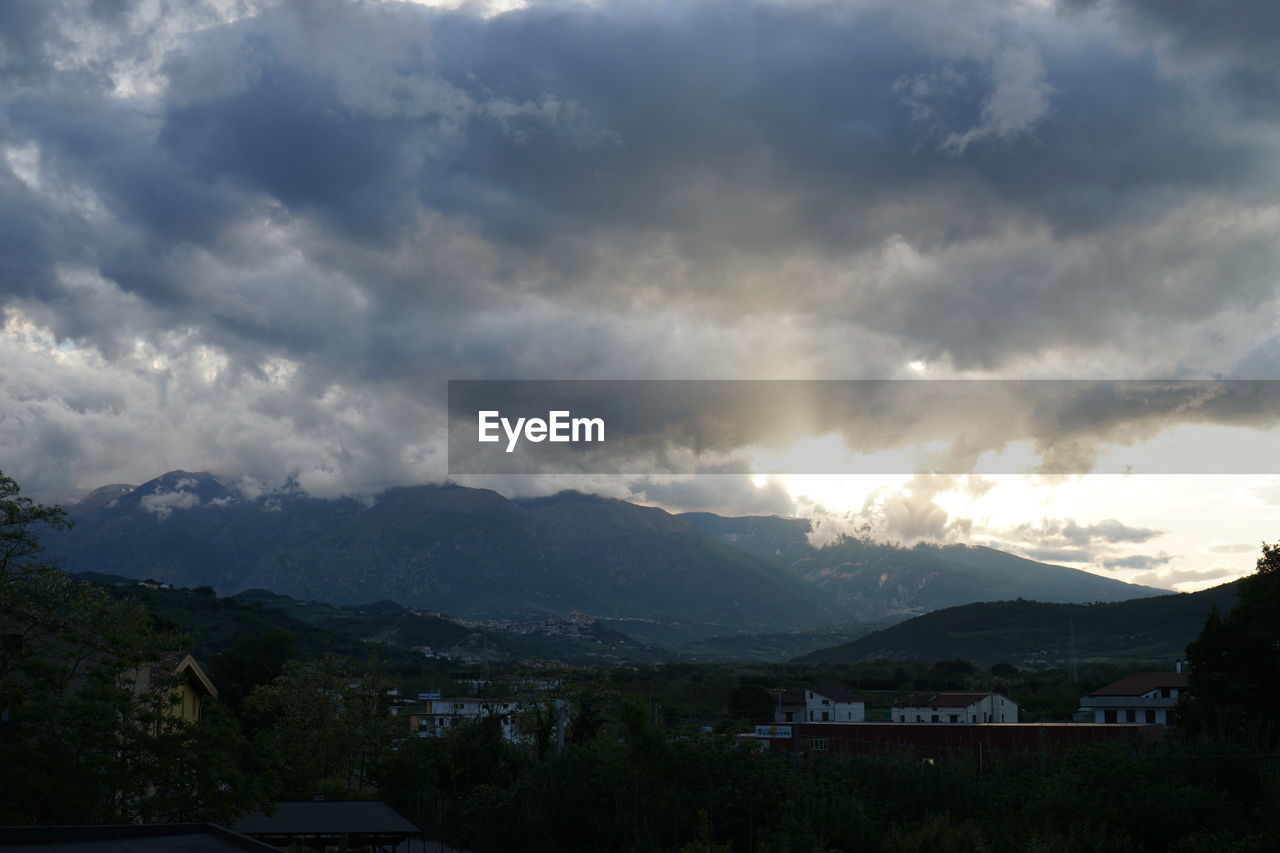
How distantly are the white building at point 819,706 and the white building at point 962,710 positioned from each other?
8195 mm

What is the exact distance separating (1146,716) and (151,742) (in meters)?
70.2

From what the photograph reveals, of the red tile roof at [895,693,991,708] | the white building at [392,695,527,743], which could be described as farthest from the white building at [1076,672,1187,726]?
the white building at [392,695,527,743]

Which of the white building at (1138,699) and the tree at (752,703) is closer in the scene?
the white building at (1138,699)

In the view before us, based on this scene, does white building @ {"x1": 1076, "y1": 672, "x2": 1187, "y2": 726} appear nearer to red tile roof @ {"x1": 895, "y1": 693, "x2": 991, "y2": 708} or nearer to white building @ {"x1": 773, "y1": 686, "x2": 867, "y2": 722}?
red tile roof @ {"x1": 895, "y1": 693, "x2": 991, "y2": 708}

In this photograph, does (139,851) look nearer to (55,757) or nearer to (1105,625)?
(55,757)

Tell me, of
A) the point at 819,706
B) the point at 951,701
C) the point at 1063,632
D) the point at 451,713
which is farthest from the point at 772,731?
the point at 1063,632

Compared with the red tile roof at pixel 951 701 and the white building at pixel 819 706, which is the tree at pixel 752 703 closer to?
the white building at pixel 819 706

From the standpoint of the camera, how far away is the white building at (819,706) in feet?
304

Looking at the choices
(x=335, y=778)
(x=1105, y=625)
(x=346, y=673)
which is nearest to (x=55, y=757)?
(x=335, y=778)

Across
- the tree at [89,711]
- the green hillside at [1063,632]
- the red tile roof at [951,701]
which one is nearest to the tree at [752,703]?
Result: the red tile roof at [951,701]

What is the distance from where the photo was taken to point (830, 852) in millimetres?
21047

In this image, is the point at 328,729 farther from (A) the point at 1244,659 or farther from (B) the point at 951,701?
(B) the point at 951,701

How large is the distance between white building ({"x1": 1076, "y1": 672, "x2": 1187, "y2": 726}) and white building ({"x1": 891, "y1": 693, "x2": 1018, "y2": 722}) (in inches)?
234

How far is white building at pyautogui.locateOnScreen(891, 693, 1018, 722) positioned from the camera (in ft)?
260
